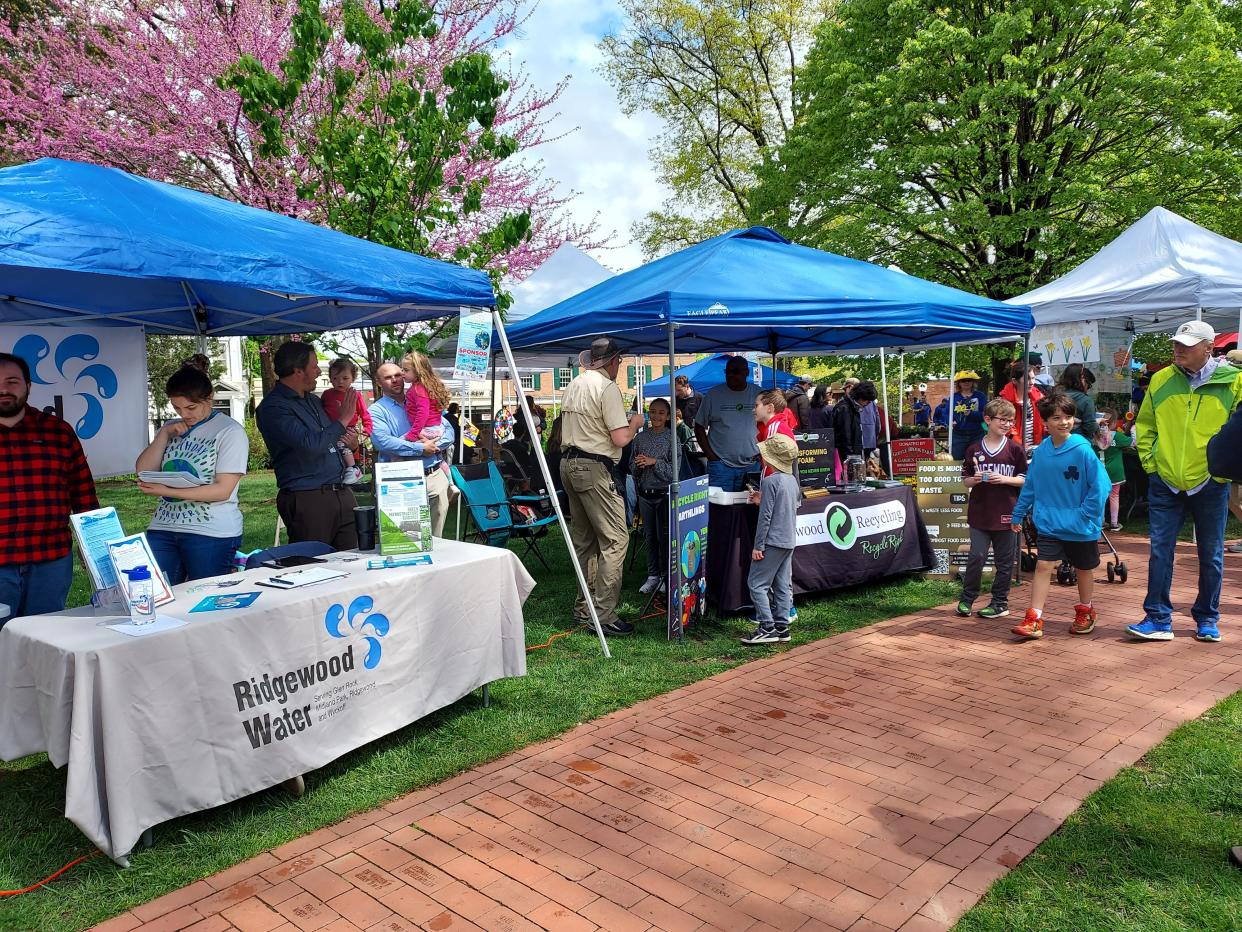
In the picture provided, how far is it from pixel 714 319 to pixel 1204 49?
44.5 feet

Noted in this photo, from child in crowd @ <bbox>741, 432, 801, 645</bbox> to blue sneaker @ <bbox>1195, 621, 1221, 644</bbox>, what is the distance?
109 inches

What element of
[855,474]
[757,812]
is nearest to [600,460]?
[757,812]

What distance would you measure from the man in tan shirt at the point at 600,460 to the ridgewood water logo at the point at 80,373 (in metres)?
3.32

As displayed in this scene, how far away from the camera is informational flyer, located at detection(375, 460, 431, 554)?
4105 mm

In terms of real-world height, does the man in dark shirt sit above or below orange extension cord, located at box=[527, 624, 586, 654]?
above

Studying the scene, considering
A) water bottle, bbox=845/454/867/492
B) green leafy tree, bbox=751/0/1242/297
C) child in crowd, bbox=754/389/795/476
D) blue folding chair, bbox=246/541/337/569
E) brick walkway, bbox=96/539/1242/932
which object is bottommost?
brick walkway, bbox=96/539/1242/932

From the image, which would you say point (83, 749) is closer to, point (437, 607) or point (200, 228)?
point (437, 607)

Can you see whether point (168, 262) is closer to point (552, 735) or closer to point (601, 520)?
point (552, 735)

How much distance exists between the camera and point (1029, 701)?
461 centimetres

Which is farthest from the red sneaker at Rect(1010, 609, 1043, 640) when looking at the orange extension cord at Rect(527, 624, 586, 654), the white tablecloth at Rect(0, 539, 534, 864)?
the white tablecloth at Rect(0, 539, 534, 864)

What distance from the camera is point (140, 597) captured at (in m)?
3.13

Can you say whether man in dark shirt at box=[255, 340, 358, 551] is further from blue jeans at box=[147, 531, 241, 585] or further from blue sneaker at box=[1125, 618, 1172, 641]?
blue sneaker at box=[1125, 618, 1172, 641]

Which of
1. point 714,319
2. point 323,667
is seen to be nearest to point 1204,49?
point 714,319

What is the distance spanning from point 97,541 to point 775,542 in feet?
12.7
